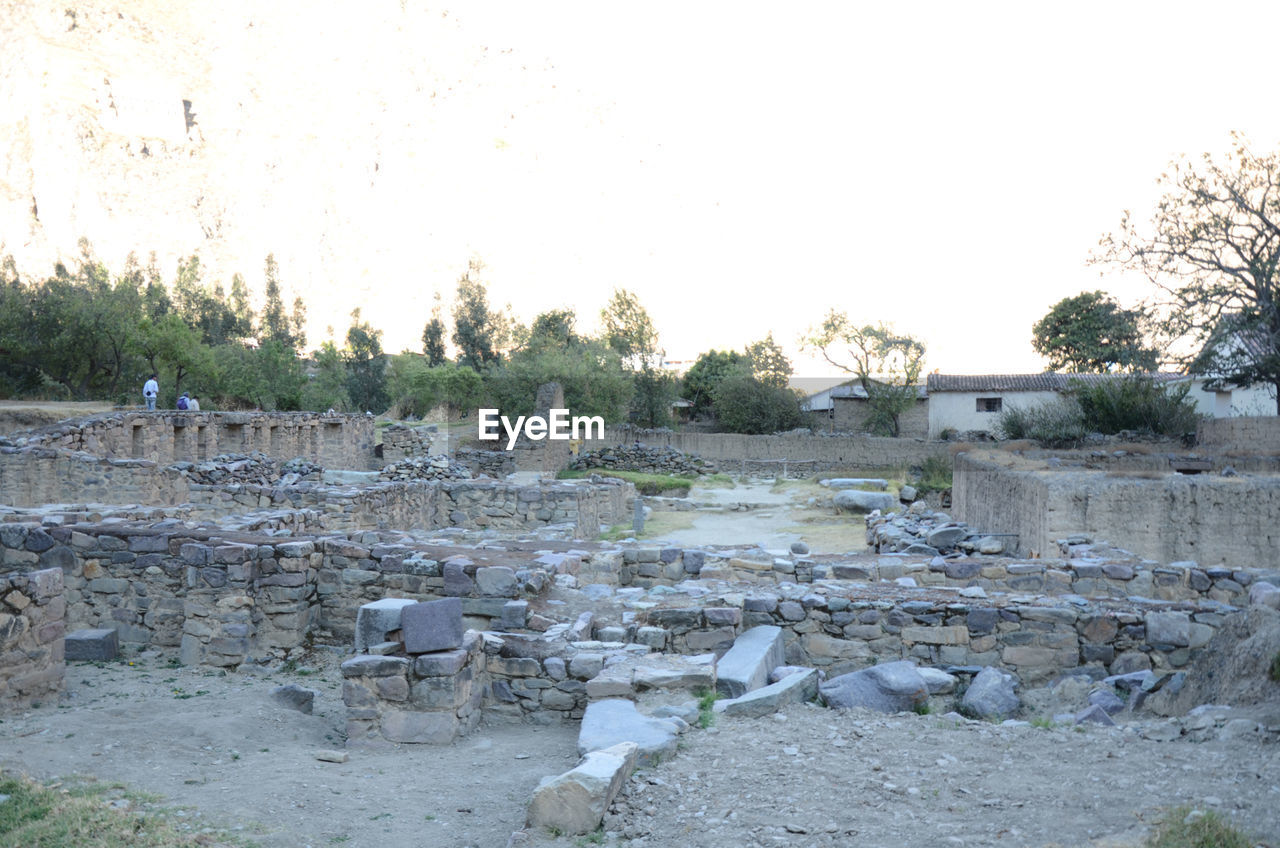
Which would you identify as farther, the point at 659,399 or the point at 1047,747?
the point at 659,399

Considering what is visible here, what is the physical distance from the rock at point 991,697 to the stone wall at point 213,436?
683 inches

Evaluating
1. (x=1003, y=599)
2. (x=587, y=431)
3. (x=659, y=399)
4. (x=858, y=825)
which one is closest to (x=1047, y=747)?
(x=858, y=825)

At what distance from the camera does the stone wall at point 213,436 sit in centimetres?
1961

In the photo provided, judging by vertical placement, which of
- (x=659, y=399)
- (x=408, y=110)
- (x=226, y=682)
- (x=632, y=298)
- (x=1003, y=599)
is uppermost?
(x=408, y=110)

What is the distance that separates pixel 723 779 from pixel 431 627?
6.66ft

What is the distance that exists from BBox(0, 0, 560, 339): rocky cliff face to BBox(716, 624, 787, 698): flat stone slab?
11083 centimetres

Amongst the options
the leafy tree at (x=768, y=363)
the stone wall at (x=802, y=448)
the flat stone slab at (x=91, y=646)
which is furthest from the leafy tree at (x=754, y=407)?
the flat stone slab at (x=91, y=646)

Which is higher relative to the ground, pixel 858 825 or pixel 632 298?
pixel 632 298

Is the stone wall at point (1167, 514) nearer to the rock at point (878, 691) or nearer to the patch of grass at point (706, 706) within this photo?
the rock at point (878, 691)

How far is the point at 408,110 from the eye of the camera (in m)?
144

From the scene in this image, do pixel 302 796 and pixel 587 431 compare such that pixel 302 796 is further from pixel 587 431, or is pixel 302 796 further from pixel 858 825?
pixel 587 431

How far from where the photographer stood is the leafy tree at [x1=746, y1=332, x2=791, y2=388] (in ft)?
153

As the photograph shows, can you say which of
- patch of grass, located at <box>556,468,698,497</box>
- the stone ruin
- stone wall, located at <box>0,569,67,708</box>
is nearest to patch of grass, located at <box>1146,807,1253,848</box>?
the stone ruin

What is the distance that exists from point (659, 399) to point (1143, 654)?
36765mm
